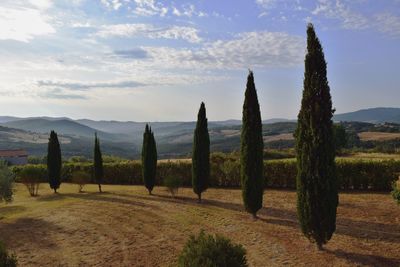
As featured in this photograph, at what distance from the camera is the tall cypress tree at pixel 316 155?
14680 millimetres

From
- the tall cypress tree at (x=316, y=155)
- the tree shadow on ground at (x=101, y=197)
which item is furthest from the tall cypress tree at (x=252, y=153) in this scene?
the tree shadow on ground at (x=101, y=197)

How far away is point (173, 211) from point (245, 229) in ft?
19.6

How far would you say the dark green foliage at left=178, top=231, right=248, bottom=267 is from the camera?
934 centimetres

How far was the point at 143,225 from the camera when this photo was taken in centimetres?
2025

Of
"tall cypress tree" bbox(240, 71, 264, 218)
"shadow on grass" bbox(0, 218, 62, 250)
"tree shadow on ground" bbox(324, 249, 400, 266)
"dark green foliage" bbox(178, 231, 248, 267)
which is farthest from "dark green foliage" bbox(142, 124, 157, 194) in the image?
"dark green foliage" bbox(178, 231, 248, 267)

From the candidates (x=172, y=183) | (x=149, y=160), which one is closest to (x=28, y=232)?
(x=172, y=183)

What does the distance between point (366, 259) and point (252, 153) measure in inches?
325

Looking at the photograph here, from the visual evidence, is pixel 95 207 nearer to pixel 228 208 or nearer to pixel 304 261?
pixel 228 208

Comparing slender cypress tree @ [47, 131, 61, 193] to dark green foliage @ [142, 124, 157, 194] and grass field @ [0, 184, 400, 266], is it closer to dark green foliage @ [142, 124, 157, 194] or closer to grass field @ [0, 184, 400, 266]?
grass field @ [0, 184, 400, 266]

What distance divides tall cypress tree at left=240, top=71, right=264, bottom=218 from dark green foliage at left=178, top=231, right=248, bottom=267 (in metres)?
10.2

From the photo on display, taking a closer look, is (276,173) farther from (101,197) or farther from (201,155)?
(101,197)

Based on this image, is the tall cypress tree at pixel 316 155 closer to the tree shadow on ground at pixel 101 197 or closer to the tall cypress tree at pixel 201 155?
the tall cypress tree at pixel 201 155

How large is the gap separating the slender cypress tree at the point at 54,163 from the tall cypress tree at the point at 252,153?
20271 millimetres

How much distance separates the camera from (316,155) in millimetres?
14906
